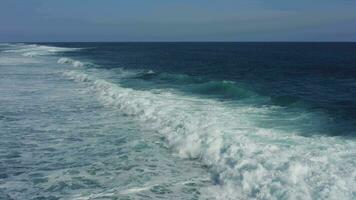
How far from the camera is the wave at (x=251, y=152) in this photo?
8.97m

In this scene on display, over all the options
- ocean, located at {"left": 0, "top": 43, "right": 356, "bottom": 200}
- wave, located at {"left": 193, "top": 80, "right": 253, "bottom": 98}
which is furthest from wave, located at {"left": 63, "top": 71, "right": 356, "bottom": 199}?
wave, located at {"left": 193, "top": 80, "right": 253, "bottom": 98}

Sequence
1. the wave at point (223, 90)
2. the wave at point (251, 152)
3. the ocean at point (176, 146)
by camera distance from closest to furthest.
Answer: the wave at point (251, 152)
the ocean at point (176, 146)
the wave at point (223, 90)

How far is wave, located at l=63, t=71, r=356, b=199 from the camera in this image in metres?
8.97

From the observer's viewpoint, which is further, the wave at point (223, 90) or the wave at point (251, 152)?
the wave at point (223, 90)

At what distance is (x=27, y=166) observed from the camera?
1123cm

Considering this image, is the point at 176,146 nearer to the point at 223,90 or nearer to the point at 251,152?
the point at 251,152

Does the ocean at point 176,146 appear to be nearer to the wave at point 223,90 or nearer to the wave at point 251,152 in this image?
the wave at point 251,152

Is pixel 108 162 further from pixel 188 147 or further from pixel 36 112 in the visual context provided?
pixel 36 112

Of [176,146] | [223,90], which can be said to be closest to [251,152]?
A: [176,146]

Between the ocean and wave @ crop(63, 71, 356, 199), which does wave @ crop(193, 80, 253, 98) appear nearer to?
the ocean

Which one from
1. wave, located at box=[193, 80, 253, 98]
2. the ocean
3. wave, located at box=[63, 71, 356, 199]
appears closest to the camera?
wave, located at box=[63, 71, 356, 199]

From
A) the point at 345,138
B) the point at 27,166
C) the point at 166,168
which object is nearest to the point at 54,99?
the point at 27,166

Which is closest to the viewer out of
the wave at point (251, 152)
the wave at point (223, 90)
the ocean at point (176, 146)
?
the wave at point (251, 152)

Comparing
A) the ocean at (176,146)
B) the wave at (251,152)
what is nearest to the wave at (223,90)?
the ocean at (176,146)
